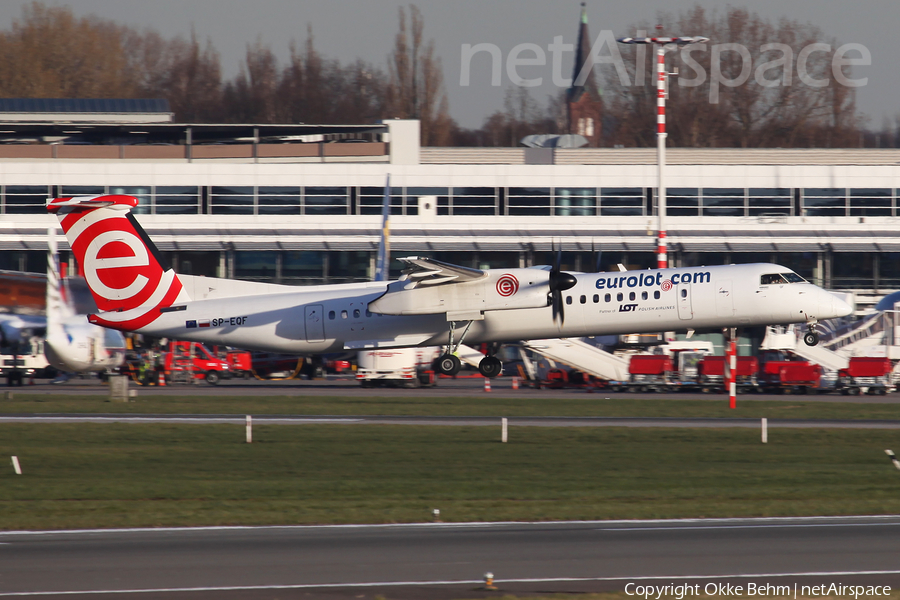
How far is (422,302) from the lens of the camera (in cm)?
3281

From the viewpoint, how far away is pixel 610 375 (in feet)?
134

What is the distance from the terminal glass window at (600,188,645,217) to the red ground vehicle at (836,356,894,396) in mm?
21390

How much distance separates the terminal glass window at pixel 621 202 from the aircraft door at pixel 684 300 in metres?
27.2

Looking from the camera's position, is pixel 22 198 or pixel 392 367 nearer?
pixel 392 367

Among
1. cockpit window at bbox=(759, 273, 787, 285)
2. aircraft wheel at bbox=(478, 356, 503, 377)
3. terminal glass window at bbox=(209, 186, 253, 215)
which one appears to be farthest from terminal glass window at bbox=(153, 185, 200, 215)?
cockpit window at bbox=(759, 273, 787, 285)

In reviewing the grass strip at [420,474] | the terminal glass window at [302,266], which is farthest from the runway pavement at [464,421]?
the terminal glass window at [302,266]

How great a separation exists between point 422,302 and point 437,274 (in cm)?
113

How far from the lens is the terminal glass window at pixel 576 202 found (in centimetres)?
5950

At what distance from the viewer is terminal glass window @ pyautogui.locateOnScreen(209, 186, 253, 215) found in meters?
59.8

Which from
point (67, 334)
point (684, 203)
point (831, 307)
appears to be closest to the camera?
point (831, 307)

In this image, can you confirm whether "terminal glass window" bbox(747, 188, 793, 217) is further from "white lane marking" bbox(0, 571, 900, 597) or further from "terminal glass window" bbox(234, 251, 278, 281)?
"white lane marking" bbox(0, 571, 900, 597)

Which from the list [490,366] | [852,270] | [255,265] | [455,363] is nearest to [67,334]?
[455,363]

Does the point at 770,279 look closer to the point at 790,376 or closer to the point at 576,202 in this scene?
the point at 790,376

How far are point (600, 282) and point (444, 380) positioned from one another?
55.9 ft
